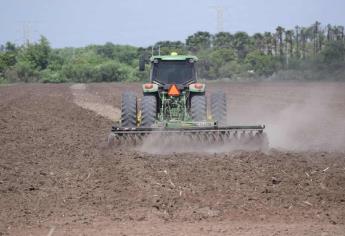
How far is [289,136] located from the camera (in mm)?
16844

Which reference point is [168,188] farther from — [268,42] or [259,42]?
[259,42]

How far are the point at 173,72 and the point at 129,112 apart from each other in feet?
4.56

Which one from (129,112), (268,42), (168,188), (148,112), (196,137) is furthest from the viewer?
(268,42)

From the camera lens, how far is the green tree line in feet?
157

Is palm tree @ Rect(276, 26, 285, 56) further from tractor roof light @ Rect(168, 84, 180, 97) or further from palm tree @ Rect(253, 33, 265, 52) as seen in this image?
tractor roof light @ Rect(168, 84, 180, 97)

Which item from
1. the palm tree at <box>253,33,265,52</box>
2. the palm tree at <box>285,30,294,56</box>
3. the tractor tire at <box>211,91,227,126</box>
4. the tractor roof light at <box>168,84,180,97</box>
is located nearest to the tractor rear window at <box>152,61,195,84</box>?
the tractor roof light at <box>168,84,180,97</box>

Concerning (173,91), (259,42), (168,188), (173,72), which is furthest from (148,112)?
(259,42)

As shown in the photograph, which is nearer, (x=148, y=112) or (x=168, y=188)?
(x=168, y=188)

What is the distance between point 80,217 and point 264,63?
178ft

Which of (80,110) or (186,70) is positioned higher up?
(186,70)

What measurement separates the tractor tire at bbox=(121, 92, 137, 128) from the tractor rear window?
79 cm

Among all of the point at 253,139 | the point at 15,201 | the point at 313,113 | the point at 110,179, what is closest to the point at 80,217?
the point at 15,201

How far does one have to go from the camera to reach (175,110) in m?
15.4

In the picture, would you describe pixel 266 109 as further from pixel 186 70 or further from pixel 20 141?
pixel 20 141
